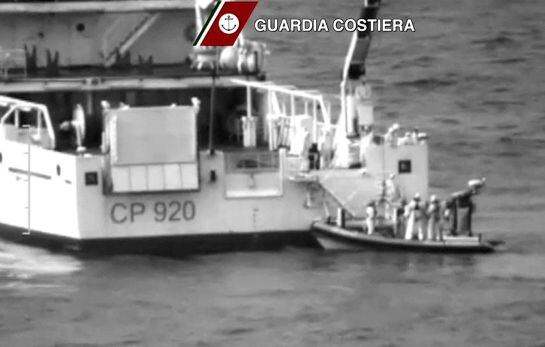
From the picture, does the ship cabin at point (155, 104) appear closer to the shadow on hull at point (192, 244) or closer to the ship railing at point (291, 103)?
the ship railing at point (291, 103)

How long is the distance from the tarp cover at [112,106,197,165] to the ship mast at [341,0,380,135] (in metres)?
3.33

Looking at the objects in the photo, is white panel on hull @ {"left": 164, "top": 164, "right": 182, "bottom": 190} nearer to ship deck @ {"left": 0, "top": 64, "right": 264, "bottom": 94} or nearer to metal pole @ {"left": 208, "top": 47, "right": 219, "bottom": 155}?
metal pole @ {"left": 208, "top": 47, "right": 219, "bottom": 155}

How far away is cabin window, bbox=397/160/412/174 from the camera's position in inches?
2355

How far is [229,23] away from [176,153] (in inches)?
355

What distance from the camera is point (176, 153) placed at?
2315 inches

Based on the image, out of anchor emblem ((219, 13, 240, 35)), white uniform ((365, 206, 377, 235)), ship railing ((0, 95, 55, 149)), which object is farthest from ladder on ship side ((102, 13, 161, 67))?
white uniform ((365, 206, 377, 235))

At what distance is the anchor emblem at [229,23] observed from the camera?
6669 centimetres

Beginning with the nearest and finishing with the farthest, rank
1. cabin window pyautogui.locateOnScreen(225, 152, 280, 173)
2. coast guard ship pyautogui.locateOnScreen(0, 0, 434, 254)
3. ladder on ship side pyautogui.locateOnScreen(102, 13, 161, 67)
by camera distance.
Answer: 1. coast guard ship pyautogui.locateOnScreen(0, 0, 434, 254)
2. cabin window pyautogui.locateOnScreen(225, 152, 280, 173)
3. ladder on ship side pyautogui.locateOnScreen(102, 13, 161, 67)

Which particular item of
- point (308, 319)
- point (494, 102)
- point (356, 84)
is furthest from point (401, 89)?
point (308, 319)

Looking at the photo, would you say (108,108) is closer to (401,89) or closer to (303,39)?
(401,89)

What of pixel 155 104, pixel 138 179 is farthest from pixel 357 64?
pixel 155 104

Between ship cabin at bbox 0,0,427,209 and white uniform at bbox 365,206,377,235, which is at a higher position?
ship cabin at bbox 0,0,427,209

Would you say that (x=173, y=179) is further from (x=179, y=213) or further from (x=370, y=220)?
(x=370, y=220)

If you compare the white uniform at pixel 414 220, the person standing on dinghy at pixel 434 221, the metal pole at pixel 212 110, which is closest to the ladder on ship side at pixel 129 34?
the metal pole at pixel 212 110
